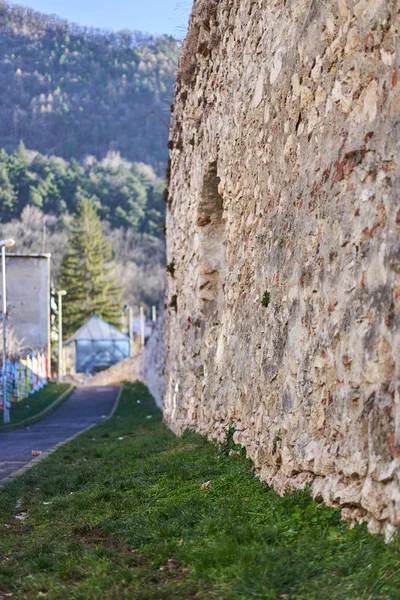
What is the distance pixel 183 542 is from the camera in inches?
187

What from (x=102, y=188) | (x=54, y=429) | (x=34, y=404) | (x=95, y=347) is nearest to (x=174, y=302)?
(x=54, y=429)

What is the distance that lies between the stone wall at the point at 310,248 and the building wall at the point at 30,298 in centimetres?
3696

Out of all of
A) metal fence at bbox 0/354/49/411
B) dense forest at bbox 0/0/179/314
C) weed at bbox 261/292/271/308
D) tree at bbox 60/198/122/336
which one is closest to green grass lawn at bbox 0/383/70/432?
metal fence at bbox 0/354/49/411

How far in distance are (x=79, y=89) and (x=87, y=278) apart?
2188cm

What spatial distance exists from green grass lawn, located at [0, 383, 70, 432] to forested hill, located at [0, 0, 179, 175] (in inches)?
1275

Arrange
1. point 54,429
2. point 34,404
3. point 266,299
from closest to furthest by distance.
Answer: point 266,299
point 54,429
point 34,404

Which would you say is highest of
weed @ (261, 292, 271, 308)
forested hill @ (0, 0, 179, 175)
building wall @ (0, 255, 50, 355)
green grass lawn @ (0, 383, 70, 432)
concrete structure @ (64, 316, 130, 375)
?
forested hill @ (0, 0, 179, 175)

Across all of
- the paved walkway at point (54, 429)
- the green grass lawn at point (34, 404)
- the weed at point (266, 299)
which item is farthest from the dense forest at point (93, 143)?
the weed at point (266, 299)

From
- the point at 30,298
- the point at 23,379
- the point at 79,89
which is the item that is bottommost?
the point at 23,379

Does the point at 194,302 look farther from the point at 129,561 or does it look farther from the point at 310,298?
the point at 129,561

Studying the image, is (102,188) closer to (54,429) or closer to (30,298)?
(30,298)

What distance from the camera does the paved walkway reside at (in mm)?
10859

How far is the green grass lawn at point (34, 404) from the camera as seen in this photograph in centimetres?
2090

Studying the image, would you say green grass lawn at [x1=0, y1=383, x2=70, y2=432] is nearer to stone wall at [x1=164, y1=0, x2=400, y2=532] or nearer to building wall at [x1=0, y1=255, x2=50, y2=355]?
building wall at [x1=0, y1=255, x2=50, y2=355]
